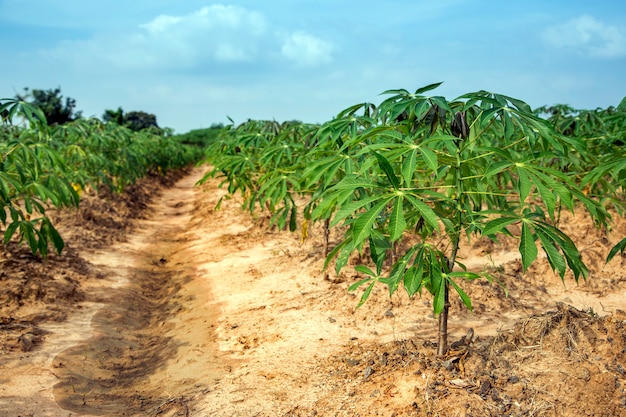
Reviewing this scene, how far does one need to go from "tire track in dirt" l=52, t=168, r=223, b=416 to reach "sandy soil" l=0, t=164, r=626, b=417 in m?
0.02

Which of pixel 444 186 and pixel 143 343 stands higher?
pixel 444 186

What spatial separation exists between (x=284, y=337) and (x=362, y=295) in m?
0.61

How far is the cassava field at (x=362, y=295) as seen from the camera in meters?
2.29

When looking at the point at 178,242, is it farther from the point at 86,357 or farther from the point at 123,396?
the point at 123,396

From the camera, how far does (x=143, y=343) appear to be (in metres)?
4.32

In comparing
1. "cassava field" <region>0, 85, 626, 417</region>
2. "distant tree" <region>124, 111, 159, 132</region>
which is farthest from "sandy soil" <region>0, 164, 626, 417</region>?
"distant tree" <region>124, 111, 159, 132</region>

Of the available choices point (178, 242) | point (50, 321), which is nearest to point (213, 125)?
point (178, 242)

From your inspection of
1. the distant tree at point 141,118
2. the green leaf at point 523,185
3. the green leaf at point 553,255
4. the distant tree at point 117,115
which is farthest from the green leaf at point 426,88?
the distant tree at point 141,118

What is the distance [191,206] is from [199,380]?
9.11 m

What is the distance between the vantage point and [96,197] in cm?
952

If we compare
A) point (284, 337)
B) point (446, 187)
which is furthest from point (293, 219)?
point (446, 187)

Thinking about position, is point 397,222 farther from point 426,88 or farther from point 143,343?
point 143,343

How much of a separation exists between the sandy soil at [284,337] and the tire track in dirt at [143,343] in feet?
0.05

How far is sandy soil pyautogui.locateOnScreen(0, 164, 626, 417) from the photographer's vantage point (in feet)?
8.48
